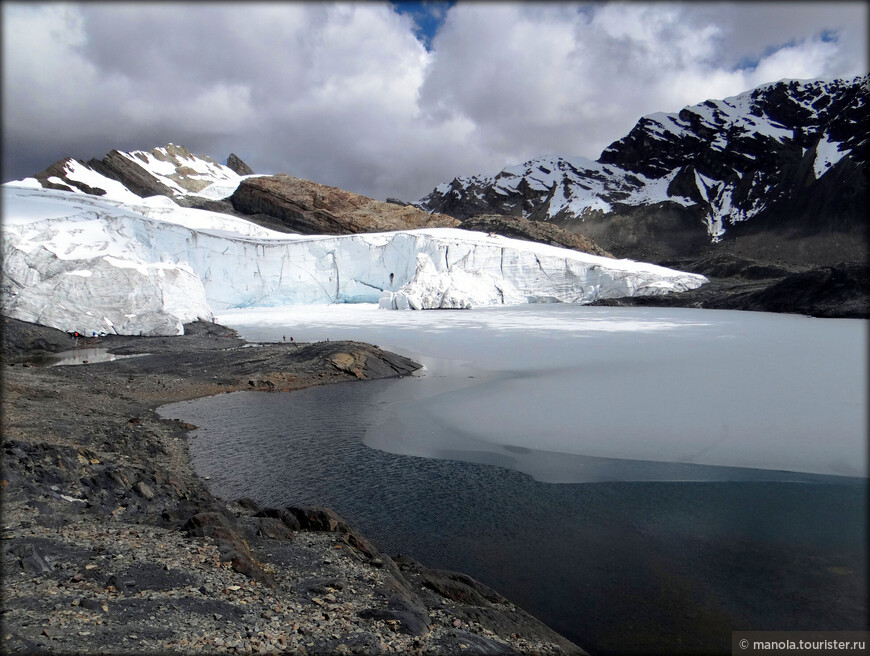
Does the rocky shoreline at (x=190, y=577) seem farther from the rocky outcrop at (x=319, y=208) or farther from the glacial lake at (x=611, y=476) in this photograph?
the rocky outcrop at (x=319, y=208)

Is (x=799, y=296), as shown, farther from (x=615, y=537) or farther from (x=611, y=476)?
(x=615, y=537)

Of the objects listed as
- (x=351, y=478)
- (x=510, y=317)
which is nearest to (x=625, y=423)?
(x=351, y=478)

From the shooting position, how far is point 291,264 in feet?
87.0

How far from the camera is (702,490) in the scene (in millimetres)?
4941

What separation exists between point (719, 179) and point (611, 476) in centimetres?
8151

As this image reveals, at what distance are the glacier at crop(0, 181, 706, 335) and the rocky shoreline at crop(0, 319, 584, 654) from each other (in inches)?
507

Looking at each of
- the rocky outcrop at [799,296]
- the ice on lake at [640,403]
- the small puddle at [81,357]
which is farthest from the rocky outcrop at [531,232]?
the small puddle at [81,357]

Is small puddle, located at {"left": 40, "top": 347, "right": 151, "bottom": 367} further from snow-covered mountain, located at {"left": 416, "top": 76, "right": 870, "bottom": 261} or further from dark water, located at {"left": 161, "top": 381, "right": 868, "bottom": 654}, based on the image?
snow-covered mountain, located at {"left": 416, "top": 76, "right": 870, "bottom": 261}

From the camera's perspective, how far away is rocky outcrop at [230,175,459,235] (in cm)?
3594

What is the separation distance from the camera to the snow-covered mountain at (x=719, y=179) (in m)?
59.7

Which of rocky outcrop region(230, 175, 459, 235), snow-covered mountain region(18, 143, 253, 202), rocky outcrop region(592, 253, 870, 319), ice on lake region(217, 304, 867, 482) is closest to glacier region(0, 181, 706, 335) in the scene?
rocky outcrop region(592, 253, 870, 319)

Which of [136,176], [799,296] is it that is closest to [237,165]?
[136,176]

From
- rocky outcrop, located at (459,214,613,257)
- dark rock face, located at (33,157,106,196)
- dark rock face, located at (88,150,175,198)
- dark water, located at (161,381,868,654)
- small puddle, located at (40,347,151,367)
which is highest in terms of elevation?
dark rock face, located at (88,150,175,198)

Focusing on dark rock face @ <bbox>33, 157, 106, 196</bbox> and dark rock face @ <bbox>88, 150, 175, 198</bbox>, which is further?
dark rock face @ <bbox>88, 150, 175, 198</bbox>
